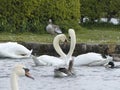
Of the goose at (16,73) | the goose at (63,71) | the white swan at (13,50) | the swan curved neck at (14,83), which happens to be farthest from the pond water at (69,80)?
the swan curved neck at (14,83)

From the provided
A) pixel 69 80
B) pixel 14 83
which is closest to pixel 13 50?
pixel 69 80

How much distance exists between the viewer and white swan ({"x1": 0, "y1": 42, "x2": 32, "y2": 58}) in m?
19.6

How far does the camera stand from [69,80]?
1580 cm

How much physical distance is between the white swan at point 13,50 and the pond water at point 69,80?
5.51 feet

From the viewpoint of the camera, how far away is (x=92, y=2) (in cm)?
2955

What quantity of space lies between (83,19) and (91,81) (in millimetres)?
15969

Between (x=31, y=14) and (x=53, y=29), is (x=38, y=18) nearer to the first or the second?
(x=31, y=14)

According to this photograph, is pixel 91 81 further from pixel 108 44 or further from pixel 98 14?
pixel 98 14

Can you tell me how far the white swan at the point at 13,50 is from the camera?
19562mm

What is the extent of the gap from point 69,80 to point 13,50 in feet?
15.1

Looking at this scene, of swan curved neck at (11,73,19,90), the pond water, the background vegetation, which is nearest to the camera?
swan curved neck at (11,73,19,90)

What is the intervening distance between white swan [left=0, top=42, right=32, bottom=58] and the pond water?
A: 1680 millimetres

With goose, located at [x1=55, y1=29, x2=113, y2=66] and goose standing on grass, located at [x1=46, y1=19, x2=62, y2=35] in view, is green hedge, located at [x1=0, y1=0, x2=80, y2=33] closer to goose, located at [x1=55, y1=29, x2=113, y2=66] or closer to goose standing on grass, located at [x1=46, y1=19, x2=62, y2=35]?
goose standing on grass, located at [x1=46, y1=19, x2=62, y2=35]

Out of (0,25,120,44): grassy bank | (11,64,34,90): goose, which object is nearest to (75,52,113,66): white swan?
(0,25,120,44): grassy bank
